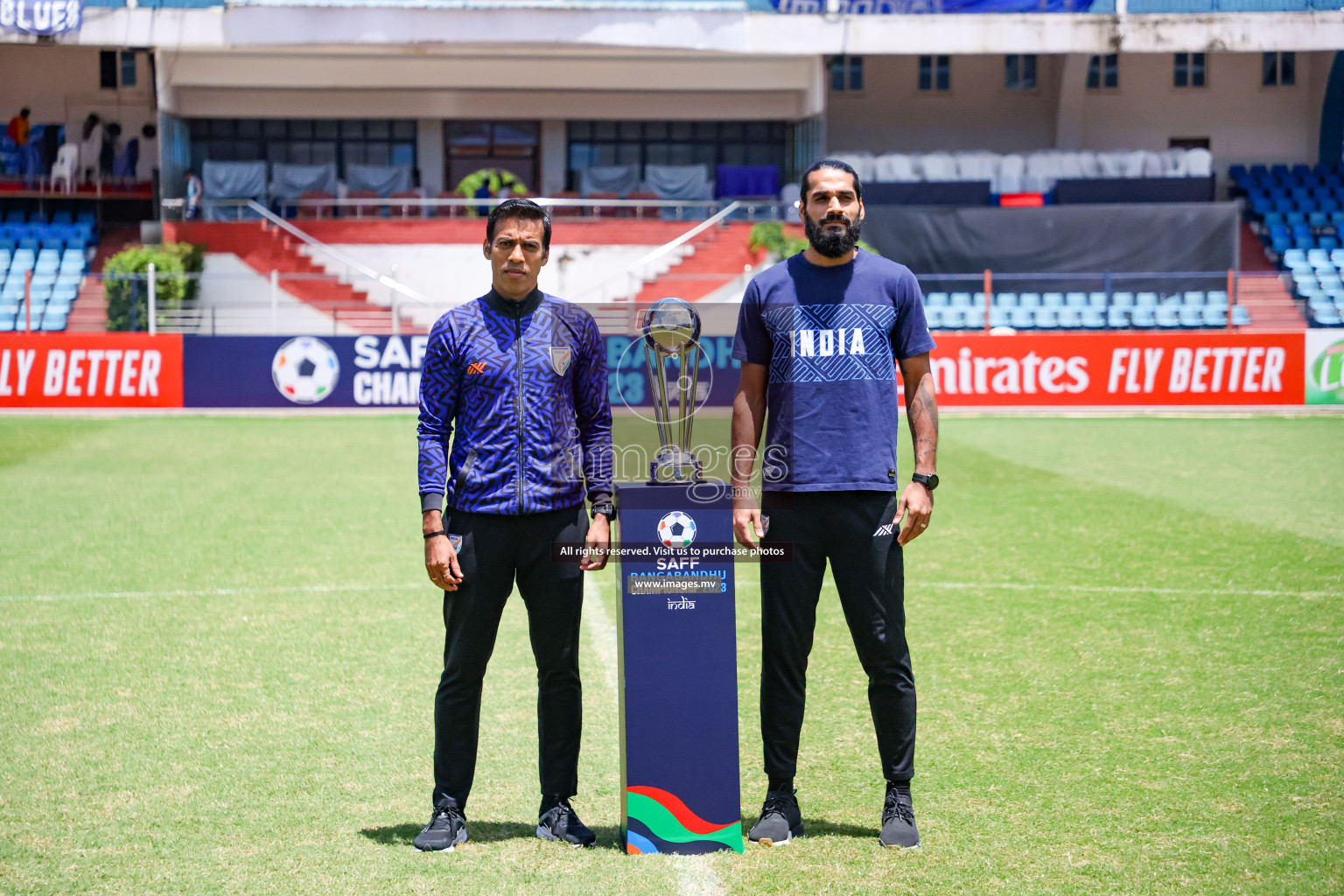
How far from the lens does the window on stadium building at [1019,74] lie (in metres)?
37.2

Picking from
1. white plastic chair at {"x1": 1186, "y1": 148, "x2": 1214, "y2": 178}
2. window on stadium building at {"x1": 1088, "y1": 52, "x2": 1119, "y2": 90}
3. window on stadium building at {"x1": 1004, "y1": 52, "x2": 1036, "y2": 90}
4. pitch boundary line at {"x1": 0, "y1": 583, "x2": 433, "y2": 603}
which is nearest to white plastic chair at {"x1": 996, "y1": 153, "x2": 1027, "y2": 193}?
white plastic chair at {"x1": 1186, "y1": 148, "x2": 1214, "y2": 178}

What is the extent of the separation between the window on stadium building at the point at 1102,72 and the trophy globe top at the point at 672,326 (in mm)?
35923

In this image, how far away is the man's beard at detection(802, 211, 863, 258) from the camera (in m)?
4.47

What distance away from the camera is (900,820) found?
15.1 ft

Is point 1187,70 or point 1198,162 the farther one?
point 1187,70

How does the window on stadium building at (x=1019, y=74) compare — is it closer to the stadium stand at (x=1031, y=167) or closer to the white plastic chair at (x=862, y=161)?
the stadium stand at (x=1031, y=167)

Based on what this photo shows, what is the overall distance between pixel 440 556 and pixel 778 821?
1495 millimetres

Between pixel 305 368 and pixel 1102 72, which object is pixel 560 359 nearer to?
pixel 305 368

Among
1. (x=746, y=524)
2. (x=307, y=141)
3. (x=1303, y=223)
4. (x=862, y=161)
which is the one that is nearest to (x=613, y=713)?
(x=746, y=524)

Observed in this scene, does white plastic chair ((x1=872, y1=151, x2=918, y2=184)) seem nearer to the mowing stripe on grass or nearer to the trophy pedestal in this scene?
the mowing stripe on grass

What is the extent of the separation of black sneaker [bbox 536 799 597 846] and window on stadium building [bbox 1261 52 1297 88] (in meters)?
38.7

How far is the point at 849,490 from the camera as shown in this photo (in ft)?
14.9

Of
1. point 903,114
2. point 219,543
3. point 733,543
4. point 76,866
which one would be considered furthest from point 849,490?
point 903,114

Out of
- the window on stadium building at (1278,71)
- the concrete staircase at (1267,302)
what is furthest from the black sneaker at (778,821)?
the window on stadium building at (1278,71)
